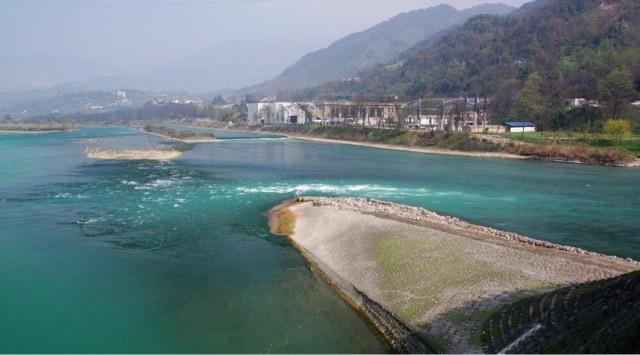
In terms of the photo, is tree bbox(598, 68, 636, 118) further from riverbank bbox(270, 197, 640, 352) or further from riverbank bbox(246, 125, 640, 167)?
riverbank bbox(270, 197, 640, 352)

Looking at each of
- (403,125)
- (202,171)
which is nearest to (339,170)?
(202,171)

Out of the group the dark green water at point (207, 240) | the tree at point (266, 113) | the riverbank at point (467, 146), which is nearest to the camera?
the dark green water at point (207, 240)

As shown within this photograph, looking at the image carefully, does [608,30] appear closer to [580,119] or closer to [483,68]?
[483,68]

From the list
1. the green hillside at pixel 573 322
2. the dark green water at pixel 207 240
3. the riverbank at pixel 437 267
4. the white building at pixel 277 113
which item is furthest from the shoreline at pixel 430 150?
the green hillside at pixel 573 322

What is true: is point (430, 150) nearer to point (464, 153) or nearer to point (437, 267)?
point (464, 153)

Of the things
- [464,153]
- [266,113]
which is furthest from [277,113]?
[464,153]

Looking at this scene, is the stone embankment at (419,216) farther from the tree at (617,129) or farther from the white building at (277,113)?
the white building at (277,113)
